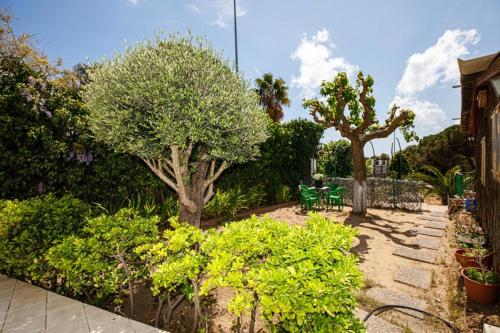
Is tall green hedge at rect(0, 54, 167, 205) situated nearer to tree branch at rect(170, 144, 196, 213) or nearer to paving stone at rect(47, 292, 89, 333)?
tree branch at rect(170, 144, 196, 213)

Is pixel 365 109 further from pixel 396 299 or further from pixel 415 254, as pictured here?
pixel 396 299

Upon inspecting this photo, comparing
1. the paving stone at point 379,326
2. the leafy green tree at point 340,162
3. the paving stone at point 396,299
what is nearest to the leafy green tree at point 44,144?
the paving stone at point 379,326

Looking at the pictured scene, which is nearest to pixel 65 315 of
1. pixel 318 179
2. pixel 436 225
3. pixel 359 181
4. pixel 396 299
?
pixel 396 299

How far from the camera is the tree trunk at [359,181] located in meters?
10.4

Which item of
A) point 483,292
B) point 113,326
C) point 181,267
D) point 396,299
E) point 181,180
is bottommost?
point 396,299

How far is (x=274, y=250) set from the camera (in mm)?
2547

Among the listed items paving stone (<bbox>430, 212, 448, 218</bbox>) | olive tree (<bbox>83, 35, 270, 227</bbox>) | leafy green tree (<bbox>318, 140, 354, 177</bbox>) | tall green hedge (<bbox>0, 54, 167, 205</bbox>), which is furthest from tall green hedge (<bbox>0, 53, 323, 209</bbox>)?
leafy green tree (<bbox>318, 140, 354, 177</bbox>)

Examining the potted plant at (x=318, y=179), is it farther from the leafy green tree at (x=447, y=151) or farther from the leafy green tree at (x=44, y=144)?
the leafy green tree at (x=447, y=151)

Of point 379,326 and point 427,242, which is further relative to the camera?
point 427,242

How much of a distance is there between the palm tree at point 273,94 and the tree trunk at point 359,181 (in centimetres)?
1154

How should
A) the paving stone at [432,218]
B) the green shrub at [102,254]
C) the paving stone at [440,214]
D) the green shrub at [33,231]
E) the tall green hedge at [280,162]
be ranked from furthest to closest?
the tall green hedge at [280,162] → the paving stone at [440,214] → the paving stone at [432,218] → the green shrub at [33,231] → the green shrub at [102,254]

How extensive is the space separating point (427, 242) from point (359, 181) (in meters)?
3.93

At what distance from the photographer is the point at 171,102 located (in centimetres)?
381

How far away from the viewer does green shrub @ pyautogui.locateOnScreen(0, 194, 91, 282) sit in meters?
3.62
